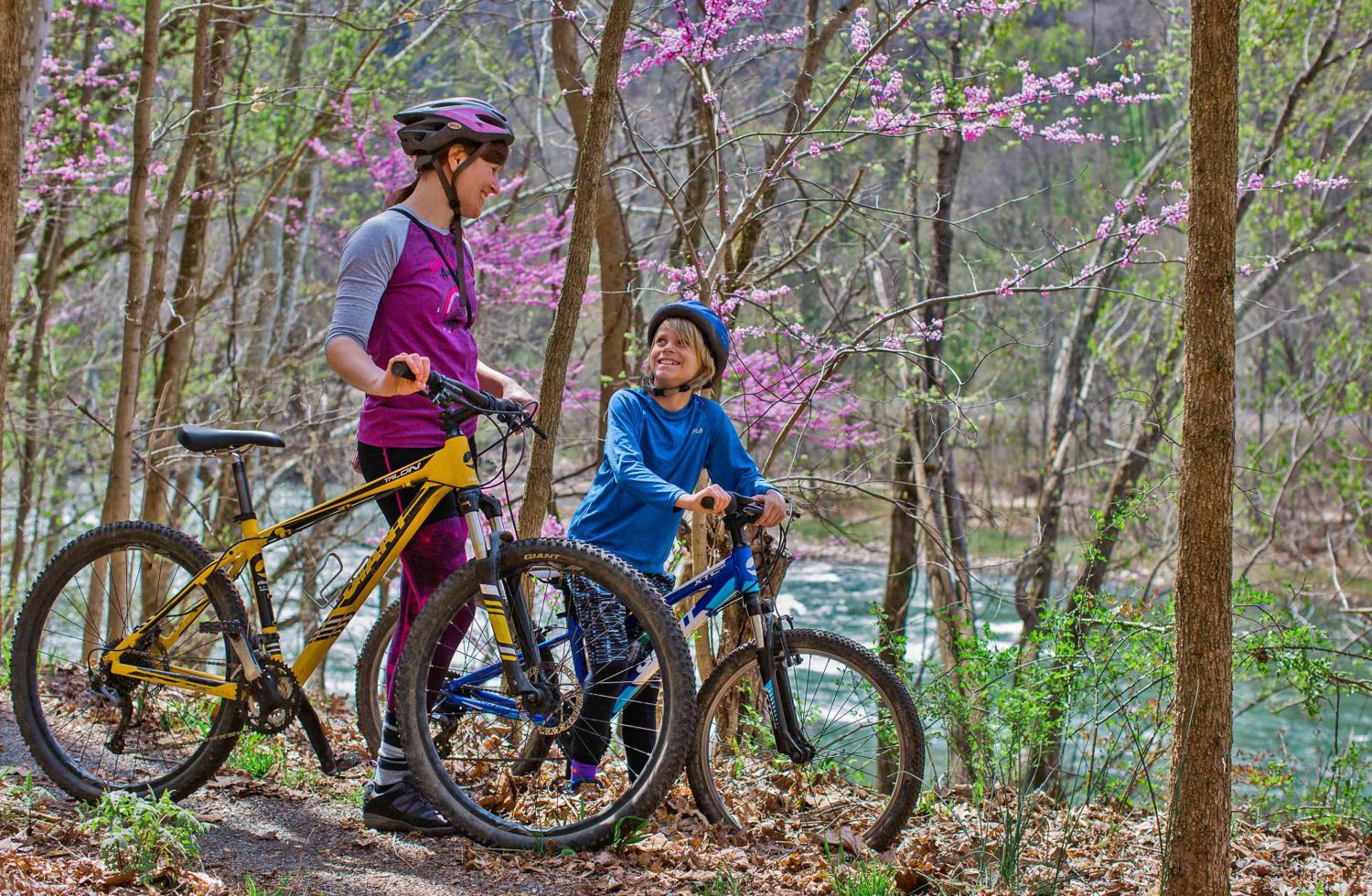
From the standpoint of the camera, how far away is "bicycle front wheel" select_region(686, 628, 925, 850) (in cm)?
324

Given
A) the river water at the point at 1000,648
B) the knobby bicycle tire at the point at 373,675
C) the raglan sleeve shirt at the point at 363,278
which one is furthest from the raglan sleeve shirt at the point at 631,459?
the river water at the point at 1000,648

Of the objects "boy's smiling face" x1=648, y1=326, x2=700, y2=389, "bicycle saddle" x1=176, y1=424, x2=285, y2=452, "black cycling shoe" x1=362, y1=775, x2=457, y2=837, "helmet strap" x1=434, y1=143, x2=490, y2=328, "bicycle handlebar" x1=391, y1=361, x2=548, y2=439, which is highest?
"helmet strap" x1=434, y1=143, x2=490, y2=328

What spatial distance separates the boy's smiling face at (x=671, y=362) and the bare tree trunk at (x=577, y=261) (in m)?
0.55

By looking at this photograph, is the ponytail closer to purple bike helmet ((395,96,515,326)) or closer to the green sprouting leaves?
purple bike helmet ((395,96,515,326))

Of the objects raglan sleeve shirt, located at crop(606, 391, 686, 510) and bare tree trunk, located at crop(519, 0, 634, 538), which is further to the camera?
bare tree trunk, located at crop(519, 0, 634, 538)

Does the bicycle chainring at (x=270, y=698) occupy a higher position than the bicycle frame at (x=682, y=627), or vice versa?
the bicycle frame at (x=682, y=627)

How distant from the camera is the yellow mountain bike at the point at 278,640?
3.08m

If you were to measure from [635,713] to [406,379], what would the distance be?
3.76 feet

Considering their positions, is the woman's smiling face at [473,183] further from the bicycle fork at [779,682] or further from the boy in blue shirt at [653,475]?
the bicycle fork at [779,682]

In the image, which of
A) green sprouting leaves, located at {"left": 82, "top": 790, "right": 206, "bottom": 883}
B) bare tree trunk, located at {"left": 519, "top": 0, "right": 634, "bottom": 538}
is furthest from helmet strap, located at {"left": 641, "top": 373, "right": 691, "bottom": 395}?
green sprouting leaves, located at {"left": 82, "top": 790, "right": 206, "bottom": 883}

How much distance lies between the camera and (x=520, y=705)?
3158 millimetres

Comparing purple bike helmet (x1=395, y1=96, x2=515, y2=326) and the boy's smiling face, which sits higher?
purple bike helmet (x1=395, y1=96, x2=515, y2=326)

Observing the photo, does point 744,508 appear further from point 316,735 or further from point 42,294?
point 42,294

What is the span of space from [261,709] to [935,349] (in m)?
5.66
